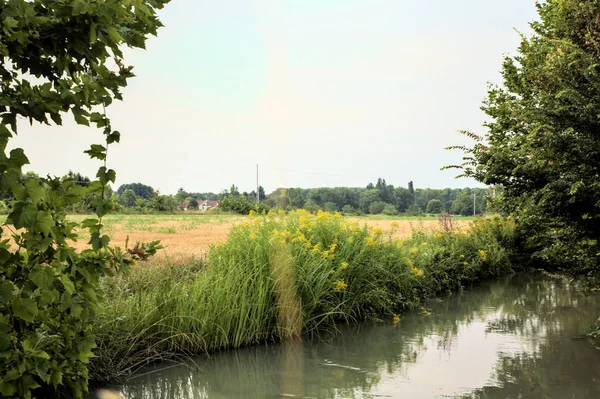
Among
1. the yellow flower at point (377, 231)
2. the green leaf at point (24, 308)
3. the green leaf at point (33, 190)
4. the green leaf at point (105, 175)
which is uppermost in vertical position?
the green leaf at point (105, 175)

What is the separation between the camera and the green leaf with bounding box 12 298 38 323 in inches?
56.9

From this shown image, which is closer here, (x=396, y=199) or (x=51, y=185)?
(x=51, y=185)

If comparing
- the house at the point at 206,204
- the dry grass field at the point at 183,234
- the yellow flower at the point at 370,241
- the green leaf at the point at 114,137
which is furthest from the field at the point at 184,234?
the house at the point at 206,204

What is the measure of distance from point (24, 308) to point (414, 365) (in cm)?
434

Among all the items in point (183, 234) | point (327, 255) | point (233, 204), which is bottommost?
point (183, 234)

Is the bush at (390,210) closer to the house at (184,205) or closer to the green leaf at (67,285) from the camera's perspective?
the house at (184,205)

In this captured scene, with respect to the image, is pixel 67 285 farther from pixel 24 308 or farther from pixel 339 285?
pixel 339 285

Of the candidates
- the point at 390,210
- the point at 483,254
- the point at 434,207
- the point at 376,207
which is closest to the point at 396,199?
the point at 390,210

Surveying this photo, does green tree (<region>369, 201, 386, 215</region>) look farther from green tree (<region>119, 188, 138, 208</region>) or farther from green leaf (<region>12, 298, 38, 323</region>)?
green tree (<region>119, 188, 138, 208</region>)

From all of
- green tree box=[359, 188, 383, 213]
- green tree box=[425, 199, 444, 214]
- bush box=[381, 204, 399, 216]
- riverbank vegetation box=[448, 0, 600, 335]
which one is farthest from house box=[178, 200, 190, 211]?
riverbank vegetation box=[448, 0, 600, 335]

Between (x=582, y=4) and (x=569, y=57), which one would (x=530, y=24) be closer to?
(x=582, y=4)

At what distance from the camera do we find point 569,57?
620 centimetres

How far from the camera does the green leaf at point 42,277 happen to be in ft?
4.58

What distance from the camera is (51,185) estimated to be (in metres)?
1.52
